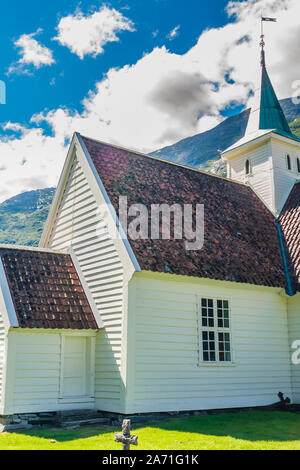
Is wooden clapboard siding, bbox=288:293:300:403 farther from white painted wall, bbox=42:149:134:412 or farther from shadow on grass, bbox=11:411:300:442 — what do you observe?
white painted wall, bbox=42:149:134:412

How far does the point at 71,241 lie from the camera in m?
17.2

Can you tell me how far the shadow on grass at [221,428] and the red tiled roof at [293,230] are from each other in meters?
5.41

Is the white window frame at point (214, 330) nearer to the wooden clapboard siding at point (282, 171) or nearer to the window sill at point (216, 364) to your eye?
the window sill at point (216, 364)

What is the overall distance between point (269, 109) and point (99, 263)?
14486 mm

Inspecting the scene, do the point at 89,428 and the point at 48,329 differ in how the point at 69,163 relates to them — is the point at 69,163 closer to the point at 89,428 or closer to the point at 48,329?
the point at 48,329

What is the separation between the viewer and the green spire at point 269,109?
80.5 ft

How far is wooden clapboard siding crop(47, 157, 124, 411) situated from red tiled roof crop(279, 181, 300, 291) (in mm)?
7142

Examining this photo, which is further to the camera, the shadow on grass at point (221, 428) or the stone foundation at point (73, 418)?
the stone foundation at point (73, 418)

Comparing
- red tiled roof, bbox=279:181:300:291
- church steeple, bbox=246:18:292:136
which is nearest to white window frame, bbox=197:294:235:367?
red tiled roof, bbox=279:181:300:291

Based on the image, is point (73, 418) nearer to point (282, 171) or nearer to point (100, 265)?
point (100, 265)

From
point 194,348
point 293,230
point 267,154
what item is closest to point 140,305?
point 194,348

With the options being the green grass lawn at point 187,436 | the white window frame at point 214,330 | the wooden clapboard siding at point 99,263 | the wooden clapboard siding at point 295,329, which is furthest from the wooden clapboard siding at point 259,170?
the green grass lawn at point 187,436
